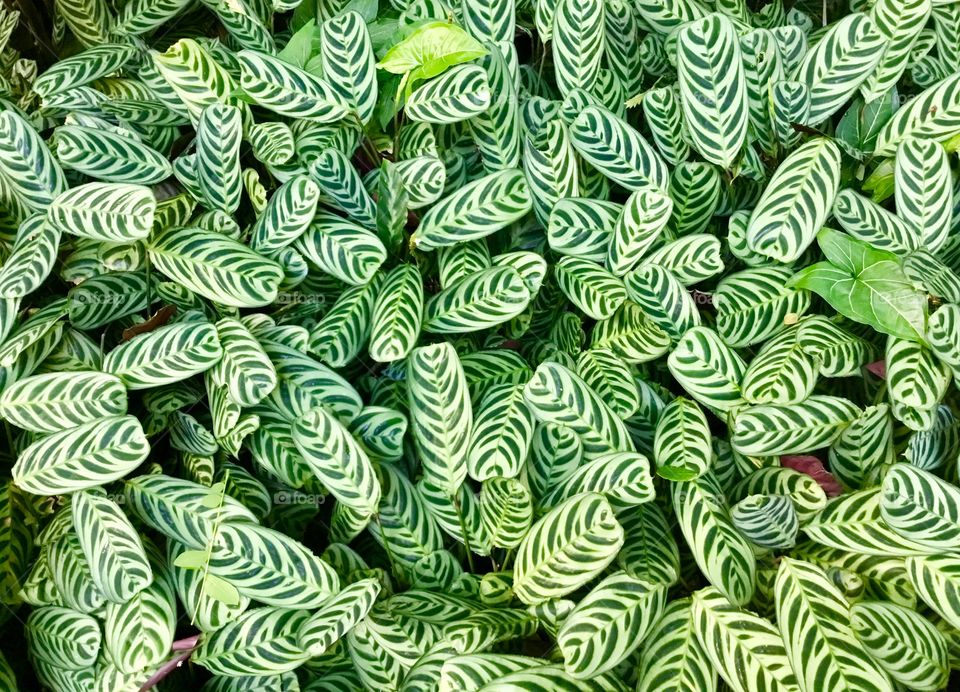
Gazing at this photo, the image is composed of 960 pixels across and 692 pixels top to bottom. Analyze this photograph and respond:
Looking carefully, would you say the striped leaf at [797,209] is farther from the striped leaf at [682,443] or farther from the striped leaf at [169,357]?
the striped leaf at [169,357]

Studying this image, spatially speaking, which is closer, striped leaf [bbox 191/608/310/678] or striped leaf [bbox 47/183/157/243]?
striped leaf [bbox 191/608/310/678]

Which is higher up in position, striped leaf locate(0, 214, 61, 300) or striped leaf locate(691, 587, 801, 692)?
striped leaf locate(691, 587, 801, 692)

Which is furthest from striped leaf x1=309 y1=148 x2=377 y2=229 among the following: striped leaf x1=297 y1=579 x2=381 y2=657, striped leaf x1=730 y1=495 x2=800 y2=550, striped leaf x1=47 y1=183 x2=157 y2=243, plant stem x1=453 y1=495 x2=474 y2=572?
striped leaf x1=730 y1=495 x2=800 y2=550

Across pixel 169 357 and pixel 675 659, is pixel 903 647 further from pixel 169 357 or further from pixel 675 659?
pixel 169 357

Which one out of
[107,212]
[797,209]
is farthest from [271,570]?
[797,209]

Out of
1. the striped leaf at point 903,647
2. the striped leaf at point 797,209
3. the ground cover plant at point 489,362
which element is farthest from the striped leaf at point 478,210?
the striped leaf at point 903,647

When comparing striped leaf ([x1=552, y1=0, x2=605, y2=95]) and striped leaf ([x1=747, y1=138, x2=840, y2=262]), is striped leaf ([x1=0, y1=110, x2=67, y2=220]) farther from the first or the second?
striped leaf ([x1=747, y1=138, x2=840, y2=262])

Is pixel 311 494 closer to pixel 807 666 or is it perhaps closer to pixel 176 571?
pixel 176 571

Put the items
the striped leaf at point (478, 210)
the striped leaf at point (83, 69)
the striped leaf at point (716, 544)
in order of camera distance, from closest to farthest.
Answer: the striped leaf at point (716, 544) < the striped leaf at point (478, 210) < the striped leaf at point (83, 69)
